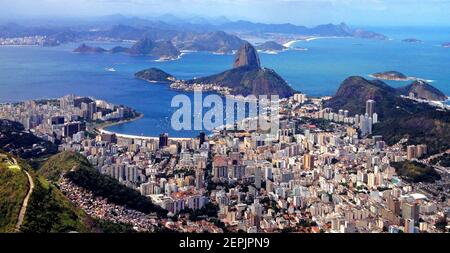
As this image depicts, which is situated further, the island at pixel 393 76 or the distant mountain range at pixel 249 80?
the island at pixel 393 76

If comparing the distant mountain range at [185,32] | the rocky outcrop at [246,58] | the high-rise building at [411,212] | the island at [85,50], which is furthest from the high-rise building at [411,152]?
the island at [85,50]

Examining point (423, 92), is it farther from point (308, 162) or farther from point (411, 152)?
point (308, 162)

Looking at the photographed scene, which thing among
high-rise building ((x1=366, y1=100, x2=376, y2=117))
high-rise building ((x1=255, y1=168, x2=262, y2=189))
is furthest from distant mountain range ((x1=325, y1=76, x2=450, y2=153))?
high-rise building ((x1=255, y1=168, x2=262, y2=189))

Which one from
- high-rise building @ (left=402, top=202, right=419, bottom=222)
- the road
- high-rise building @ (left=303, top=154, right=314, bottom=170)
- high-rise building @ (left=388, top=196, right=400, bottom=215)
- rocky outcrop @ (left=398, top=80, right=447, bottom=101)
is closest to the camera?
the road

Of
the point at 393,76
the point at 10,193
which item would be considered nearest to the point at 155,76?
the point at 393,76

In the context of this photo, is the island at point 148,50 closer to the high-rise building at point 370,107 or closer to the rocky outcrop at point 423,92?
the rocky outcrop at point 423,92

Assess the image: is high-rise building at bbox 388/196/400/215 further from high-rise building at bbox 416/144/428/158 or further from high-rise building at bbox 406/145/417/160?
high-rise building at bbox 416/144/428/158
